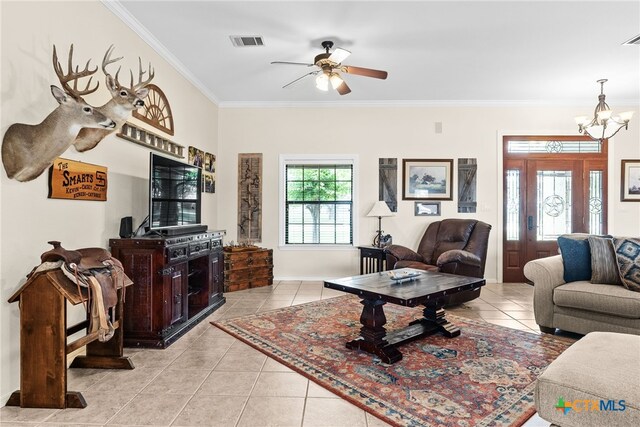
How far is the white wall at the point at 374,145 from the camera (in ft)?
18.4

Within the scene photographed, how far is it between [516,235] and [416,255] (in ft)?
6.77

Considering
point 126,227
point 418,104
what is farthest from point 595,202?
point 126,227

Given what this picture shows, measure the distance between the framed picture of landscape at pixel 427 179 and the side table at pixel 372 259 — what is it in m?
1.11

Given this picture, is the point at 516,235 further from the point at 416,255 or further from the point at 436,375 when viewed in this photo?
the point at 436,375

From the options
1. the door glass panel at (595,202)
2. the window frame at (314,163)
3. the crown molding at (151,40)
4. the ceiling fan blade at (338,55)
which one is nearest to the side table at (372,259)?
the window frame at (314,163)

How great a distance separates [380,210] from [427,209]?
898mm

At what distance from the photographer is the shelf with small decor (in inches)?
126

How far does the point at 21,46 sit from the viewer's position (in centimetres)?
216

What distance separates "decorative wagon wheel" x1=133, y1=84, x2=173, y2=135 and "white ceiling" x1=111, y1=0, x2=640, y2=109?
0.50 m

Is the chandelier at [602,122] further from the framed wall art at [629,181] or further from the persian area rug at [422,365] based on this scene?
the persian area rug at [422,365]

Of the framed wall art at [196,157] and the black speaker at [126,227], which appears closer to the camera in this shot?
the black speaker at [126,227]

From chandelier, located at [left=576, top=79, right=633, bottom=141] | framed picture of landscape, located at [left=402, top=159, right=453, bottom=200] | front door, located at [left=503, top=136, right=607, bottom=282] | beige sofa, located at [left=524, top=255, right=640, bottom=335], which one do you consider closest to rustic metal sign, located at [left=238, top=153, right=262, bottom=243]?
framed picture of landscape, located at [left=402, top=159, right=453, bottom=200]

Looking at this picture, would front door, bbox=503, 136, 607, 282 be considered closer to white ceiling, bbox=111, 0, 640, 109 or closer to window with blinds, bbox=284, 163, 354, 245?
white ceiling, bbox=111, 0, 640, 109

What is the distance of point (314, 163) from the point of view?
18.9 ft
